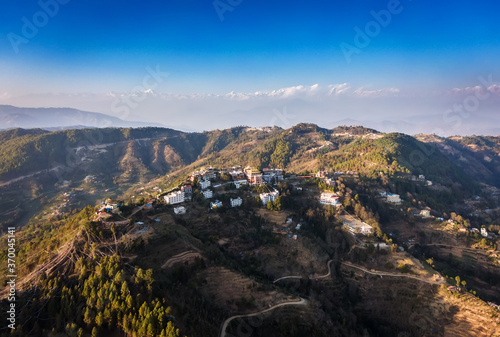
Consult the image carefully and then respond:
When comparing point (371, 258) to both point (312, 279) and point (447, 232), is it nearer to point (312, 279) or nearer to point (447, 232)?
point (312, 279)

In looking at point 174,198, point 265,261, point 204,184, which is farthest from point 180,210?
point 265,261

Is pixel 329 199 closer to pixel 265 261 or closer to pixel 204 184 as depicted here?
pixel 265 261

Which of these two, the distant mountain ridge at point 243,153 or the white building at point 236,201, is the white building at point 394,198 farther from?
the white building at point 236,201

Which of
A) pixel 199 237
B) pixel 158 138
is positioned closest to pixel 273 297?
pixel 199 237

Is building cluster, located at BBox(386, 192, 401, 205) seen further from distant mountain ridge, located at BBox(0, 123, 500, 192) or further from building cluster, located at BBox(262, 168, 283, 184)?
building cluster, located at BBox(262, 168, 283, 184)

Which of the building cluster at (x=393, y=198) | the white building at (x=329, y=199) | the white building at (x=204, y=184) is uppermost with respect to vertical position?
the white building at (x=204, y=184)

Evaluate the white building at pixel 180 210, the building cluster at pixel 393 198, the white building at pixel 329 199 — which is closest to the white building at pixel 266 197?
the white building at pixel 329 199
